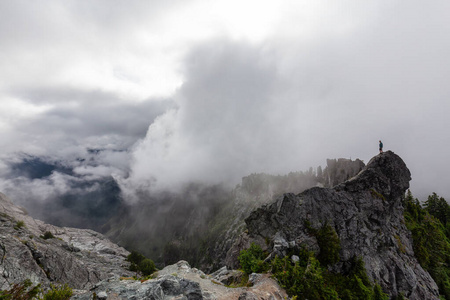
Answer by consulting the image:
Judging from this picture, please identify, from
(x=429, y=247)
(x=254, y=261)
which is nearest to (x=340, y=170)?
(x=429, y=247)

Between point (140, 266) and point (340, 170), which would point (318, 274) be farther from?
point (140, 266)

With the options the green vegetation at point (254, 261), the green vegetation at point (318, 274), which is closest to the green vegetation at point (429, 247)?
the green vegetation at point (318, 274)

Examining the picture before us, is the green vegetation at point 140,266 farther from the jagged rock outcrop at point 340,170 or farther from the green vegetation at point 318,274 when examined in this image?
the jagged rock outcrop at point 340,170

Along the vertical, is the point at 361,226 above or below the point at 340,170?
below

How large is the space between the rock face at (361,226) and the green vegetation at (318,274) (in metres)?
1.96

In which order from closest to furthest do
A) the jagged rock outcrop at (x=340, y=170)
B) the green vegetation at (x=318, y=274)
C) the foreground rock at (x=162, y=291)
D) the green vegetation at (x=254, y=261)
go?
1. the foreground rock at (x=162, y=291)
2. the green vegetation at (x=318, y=274)
3. the green vegetation at (x=254, y=261)
4. the jagged rock outcrop at (x=340, y=170)

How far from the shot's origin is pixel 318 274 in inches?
1329

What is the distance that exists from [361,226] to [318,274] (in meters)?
24.7

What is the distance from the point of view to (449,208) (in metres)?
94.1

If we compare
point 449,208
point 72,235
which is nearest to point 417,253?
point 449,208

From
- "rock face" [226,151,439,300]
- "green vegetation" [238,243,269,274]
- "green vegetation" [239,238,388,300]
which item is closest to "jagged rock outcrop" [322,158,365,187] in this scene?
"rock face" [226,151,439,300]

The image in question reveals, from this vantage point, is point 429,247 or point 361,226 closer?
point 361,226

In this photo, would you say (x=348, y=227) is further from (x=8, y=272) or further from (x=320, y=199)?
(x=8, y=272)

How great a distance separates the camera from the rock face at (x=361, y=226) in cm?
4441
